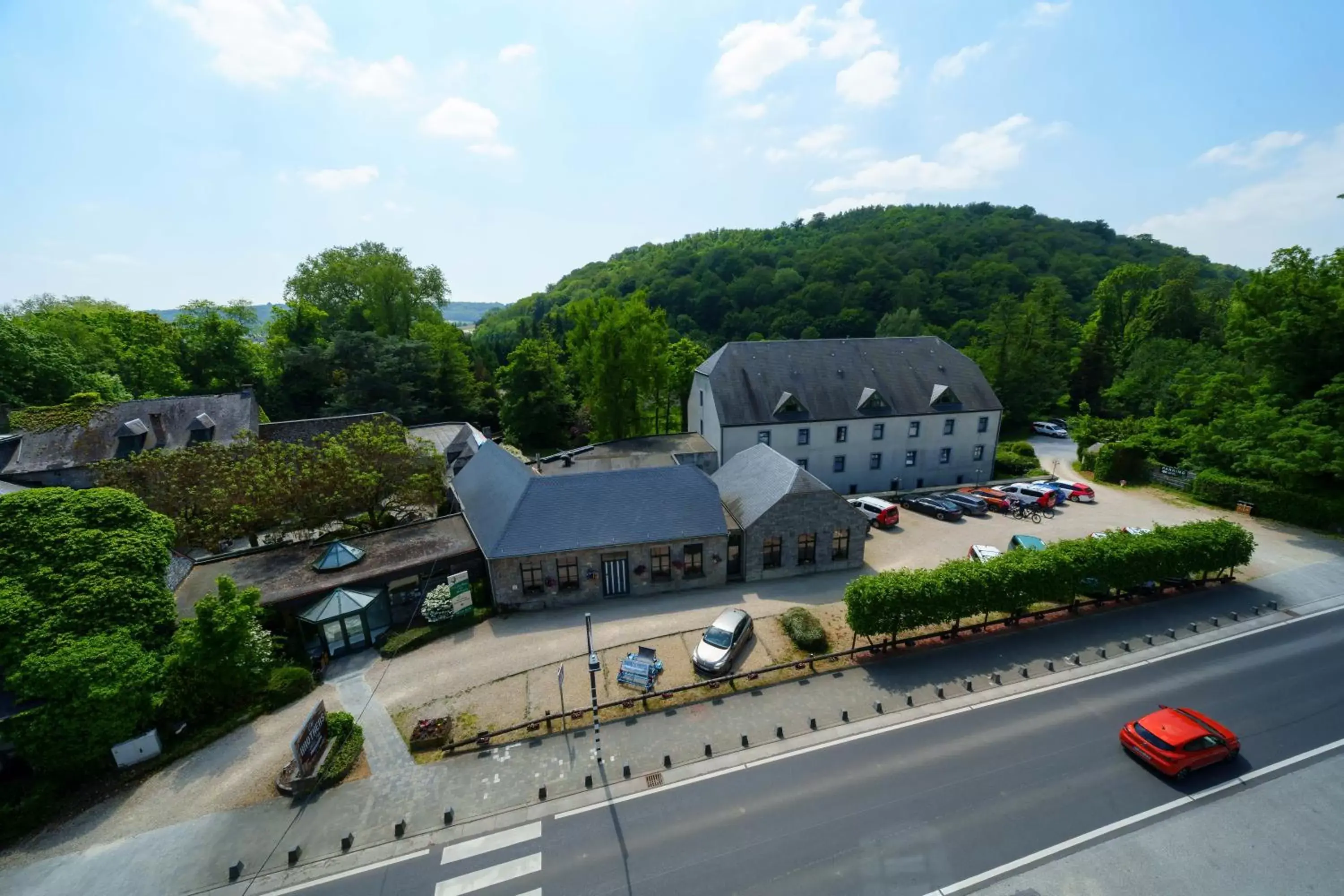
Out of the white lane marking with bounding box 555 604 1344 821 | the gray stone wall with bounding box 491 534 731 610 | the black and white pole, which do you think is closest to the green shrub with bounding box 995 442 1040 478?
the white lane marking with bounding box 555 604 1344 821

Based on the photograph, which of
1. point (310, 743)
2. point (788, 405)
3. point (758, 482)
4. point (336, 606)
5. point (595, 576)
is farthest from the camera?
point (788, 405)

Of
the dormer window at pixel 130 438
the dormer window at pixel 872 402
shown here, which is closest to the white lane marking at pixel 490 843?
the dormer window at pixel 872 402

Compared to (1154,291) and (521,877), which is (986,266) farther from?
(521,877)

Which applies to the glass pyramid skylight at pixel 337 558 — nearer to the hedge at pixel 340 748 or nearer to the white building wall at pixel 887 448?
the hedge at pixel 340 748

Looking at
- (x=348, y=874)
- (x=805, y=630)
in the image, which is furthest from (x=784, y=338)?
(x=348, y=874)

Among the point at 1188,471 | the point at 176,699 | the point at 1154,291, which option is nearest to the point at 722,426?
the point at 176,699

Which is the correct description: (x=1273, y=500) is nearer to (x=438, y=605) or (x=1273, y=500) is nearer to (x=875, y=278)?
(x=438, y=605)
